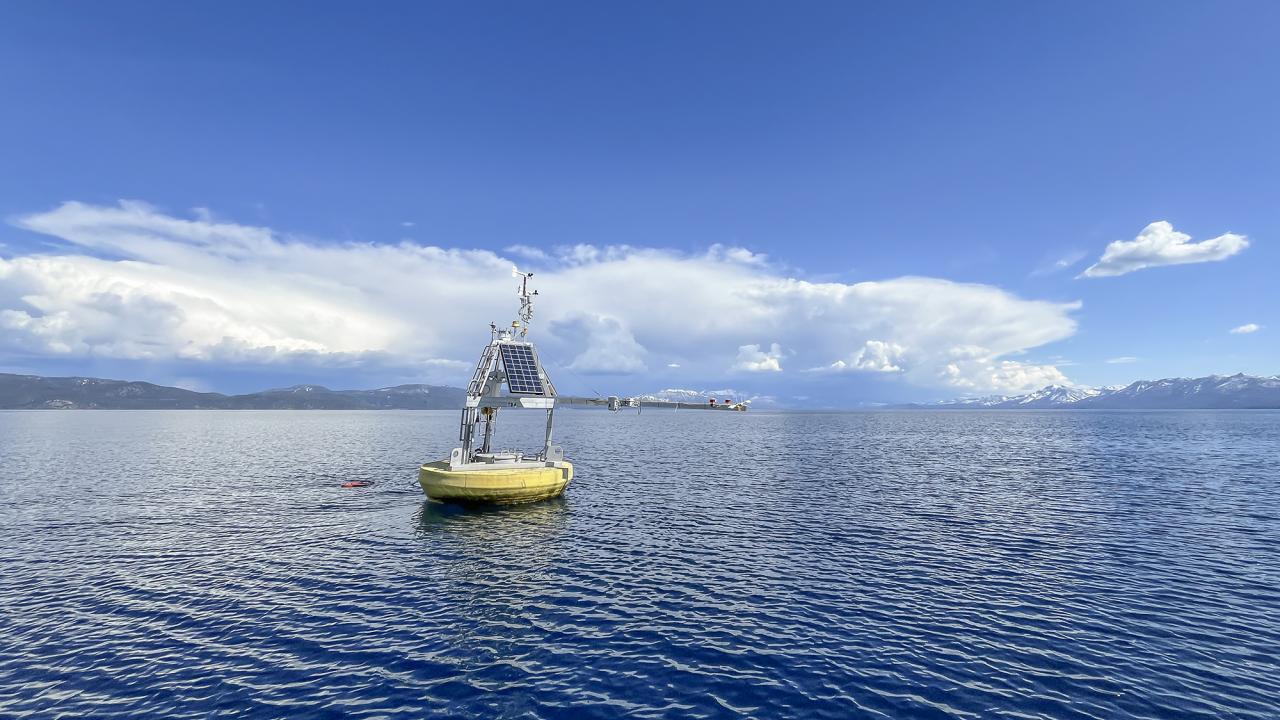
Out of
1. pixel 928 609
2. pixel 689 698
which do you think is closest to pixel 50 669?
pixel 689 698

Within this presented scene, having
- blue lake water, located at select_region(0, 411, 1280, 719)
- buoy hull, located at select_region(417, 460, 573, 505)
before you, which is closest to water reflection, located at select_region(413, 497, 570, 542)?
blue lake water, located at select_region(0, 411, 1280, 719)

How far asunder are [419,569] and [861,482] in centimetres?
5017

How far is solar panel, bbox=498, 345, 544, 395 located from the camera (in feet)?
166

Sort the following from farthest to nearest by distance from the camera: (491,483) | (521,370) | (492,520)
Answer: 1. (521,370)
2. (491,483)
3. (492,520)

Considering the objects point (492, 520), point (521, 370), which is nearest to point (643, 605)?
point (492, 520)

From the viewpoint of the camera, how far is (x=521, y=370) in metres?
52.1

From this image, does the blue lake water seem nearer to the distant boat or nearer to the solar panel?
the distant boat

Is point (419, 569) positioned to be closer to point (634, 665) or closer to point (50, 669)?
point (50, 669)

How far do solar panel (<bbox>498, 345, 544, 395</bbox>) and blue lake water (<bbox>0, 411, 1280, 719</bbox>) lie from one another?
36.6ft

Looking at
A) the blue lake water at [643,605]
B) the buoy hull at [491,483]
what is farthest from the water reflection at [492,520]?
the buoy hull at [491,483]

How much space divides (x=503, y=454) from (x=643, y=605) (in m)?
32.1

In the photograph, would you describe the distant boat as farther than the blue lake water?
Yes

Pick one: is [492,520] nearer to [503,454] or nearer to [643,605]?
[503,454]

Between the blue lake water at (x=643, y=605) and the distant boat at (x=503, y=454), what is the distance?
81.5 inches
